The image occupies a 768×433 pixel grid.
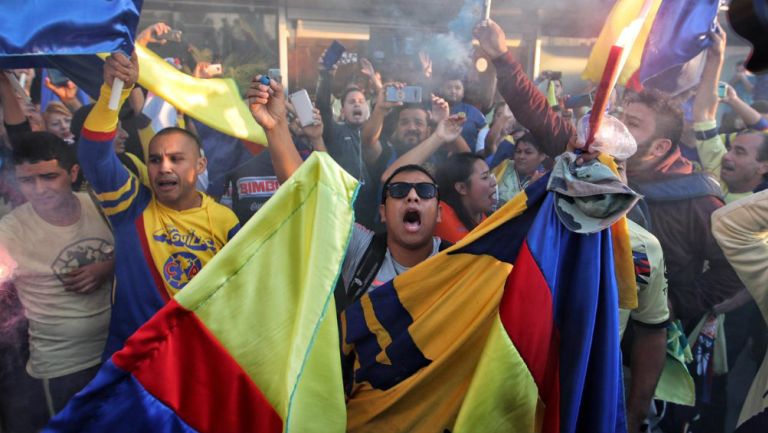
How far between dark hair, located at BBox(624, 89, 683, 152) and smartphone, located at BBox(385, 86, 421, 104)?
1.16m

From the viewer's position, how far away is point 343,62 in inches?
131

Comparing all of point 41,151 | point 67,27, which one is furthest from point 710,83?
point 41,151

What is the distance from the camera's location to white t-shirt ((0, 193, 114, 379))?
248 centimetres

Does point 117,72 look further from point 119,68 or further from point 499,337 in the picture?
point 499,337

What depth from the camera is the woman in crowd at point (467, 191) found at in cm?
315

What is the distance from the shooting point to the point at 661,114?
10.8 feet

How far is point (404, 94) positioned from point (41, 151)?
70.5 inches

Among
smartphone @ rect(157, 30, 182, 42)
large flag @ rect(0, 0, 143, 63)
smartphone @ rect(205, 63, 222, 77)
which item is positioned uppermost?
smartphone @ rect(157, 30, 182, 42)

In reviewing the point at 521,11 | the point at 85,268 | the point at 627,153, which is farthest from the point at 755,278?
the point at 85,268

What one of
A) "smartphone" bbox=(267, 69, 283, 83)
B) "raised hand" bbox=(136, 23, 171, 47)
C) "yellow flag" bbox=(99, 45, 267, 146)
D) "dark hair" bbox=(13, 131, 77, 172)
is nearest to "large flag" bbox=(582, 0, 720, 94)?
"smartphone" bbox=(267, 69, 283, 83)

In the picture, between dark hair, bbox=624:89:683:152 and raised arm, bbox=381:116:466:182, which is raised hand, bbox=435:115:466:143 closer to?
raised arm, bbox=381:116:466:182

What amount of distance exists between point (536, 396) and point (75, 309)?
1.91m

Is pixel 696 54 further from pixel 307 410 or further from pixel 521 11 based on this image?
pixel 307 410

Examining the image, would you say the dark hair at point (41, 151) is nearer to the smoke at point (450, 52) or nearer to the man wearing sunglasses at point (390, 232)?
the man wearing sunglasses at point (390, 232)
